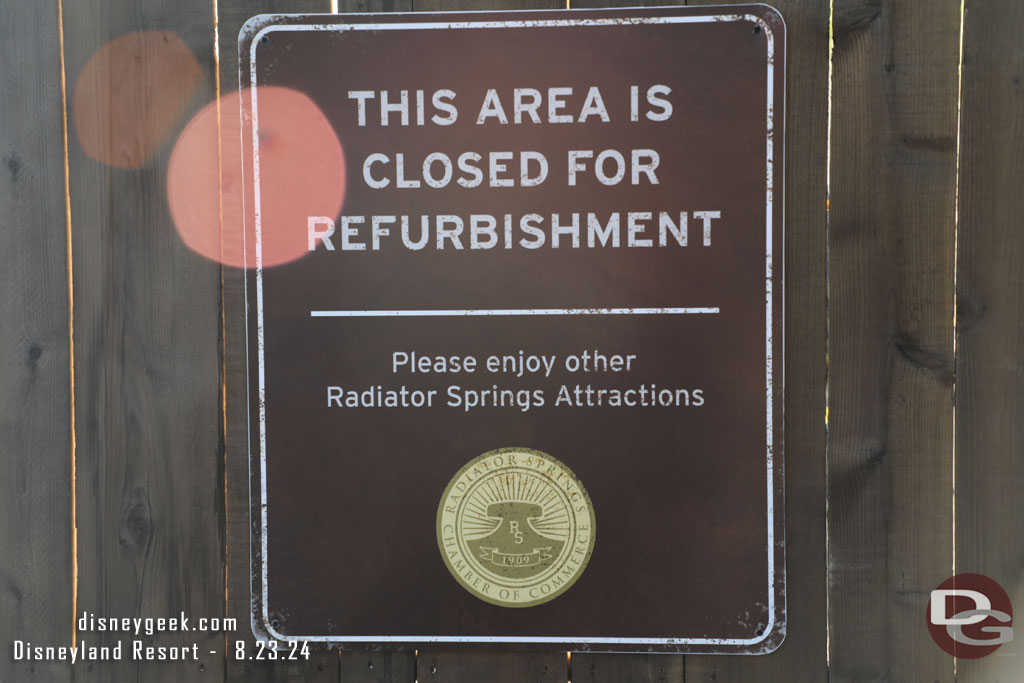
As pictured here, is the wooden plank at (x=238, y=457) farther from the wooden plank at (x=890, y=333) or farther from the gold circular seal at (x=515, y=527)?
the wooden plank at (x=890, y=333)

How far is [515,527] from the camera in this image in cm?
132

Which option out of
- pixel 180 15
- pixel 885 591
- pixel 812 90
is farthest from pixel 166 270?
pixel 885 591

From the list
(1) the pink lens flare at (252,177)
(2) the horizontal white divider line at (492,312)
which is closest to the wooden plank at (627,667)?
(2) the horizontal white divider line at (492,312)

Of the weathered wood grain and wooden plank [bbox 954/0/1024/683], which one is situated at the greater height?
wooden plank [bbox 954/0/1024/683]

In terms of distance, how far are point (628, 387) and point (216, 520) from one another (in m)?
0.76

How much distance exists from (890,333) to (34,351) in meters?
1.48

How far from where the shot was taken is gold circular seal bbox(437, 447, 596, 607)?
4.29 feet

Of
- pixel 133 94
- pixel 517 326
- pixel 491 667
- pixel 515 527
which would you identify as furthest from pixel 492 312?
pixel 133 94

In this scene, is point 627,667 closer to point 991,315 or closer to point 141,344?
point 991,315

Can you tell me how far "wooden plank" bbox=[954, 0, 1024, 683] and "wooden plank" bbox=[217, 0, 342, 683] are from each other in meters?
1.11

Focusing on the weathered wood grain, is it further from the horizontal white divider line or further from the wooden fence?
the horizontal white divider line

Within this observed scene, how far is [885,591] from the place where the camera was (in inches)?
51.5

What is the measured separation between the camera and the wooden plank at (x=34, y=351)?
134 centimetres

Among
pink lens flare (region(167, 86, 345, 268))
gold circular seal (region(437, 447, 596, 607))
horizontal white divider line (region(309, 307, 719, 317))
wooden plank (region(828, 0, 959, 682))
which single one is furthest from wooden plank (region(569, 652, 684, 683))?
pink lens flare (region(167, 86, 345, 268))
